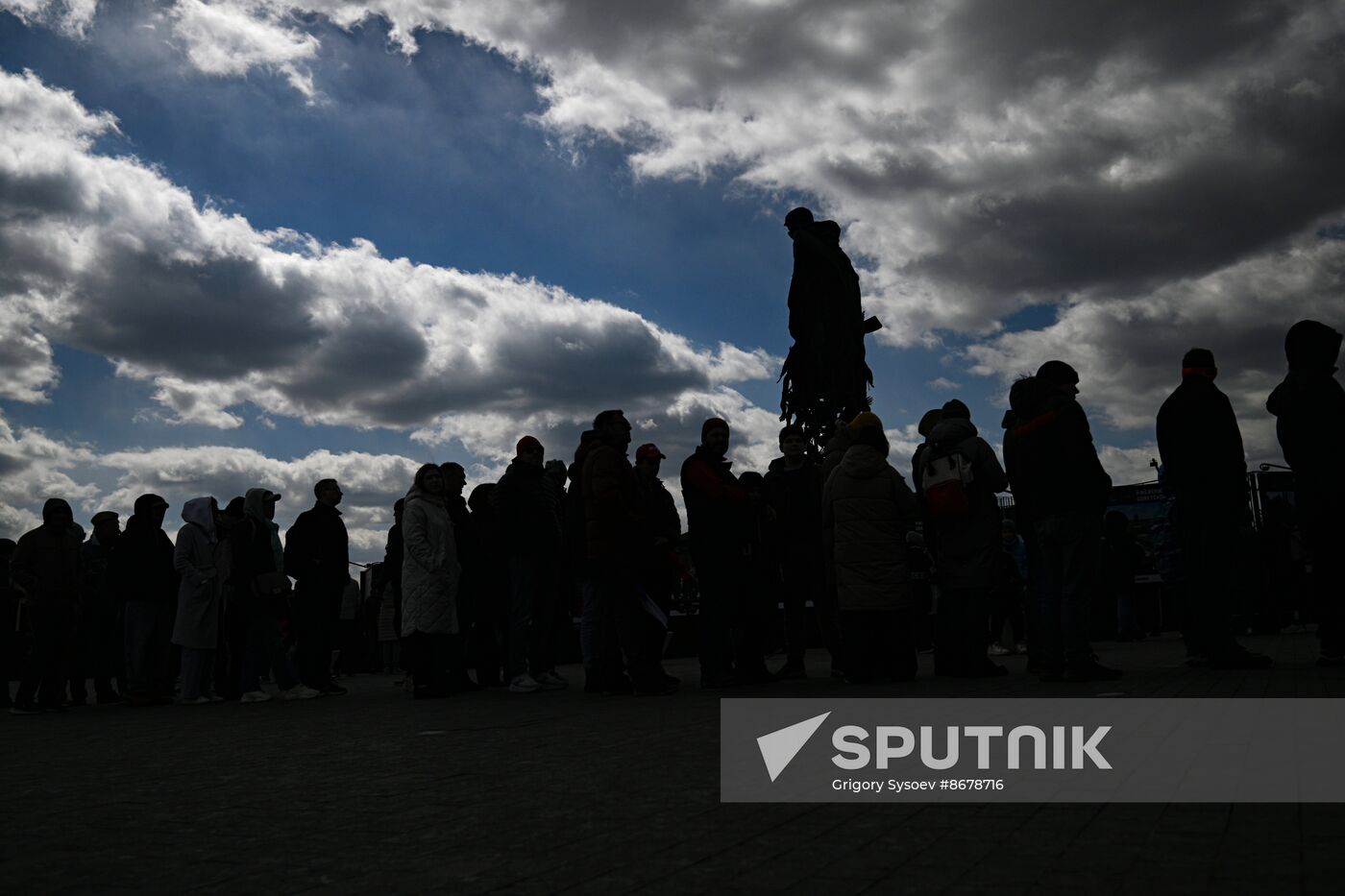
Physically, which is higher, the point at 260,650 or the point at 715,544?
the point at 715,544

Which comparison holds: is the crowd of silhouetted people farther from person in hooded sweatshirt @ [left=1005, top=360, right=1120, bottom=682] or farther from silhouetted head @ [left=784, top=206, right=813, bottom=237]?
silhouetted head @ [left=784, top=206, right=813, bottom=237]

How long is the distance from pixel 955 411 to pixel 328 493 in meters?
6.25

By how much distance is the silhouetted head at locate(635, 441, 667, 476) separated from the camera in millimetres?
10875

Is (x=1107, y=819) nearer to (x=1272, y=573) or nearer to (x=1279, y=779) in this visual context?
(x=1279, y=779)

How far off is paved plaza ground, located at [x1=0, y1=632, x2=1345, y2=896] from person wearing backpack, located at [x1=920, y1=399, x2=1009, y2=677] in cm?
277

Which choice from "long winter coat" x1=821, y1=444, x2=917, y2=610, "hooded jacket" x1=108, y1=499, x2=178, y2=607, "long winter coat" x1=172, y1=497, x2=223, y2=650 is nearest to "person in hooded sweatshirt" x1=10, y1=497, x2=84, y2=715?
"hooded jacket" x1=108, y1=499, x2=178, y2=607

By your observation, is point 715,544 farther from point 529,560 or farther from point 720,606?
point 529,560

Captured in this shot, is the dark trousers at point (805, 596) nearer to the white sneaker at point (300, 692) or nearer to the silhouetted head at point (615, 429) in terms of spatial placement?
the silhouetted head at point (615, 429)

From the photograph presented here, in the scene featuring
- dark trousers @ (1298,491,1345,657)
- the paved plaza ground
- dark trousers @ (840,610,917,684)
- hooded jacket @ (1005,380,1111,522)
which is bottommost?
the paved plaza ground

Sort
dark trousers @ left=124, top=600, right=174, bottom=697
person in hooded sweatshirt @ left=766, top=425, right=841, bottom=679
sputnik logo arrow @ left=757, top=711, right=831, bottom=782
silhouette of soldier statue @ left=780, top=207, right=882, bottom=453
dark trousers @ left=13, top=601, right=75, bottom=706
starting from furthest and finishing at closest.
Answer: silhouette of soldier statue @ left=780, top=207, right=882, bottom=453 < dark trousers @ left=124, top=600, right=174, bottom=697 < dark trousers @ left=13, top=601, right=75, bottom=706 < person in hooded sweatshirt @ left=766, top=425, right=841, bottom=679 < sputnik logo arrow @ left=757, top=711, right=831, bottom=782

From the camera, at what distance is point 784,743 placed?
530 cm

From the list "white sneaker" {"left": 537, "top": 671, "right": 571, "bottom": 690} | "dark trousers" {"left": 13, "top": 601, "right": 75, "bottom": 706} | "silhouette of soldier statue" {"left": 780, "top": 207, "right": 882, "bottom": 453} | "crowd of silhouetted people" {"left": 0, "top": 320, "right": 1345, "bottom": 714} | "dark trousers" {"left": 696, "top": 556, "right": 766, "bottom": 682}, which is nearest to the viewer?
"crowd of silhouetted people" {"left": 0, "top": 320, "right": 1345, "bottom": 714}

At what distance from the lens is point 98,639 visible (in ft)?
44.6

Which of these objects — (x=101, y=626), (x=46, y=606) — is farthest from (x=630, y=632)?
(x=101, y=626)
